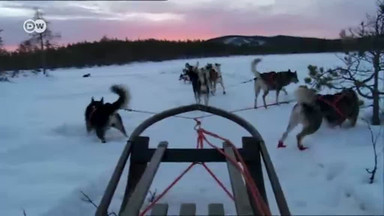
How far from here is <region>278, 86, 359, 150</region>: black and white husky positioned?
4.02 m

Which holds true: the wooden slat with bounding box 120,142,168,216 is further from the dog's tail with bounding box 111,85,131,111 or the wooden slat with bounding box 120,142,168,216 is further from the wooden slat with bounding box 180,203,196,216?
the dog's tail with bounding box 111,85,131,111

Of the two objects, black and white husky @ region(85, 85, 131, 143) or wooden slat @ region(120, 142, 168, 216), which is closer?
wooden slat @ region(120, 142, 168, 216)

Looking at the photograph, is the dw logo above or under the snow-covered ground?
above

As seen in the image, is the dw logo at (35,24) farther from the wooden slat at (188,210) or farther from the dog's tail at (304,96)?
the dog's tail at (304,96)

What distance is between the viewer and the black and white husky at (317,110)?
4.02m

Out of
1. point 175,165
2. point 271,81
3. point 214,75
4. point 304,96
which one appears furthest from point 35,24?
point 214,75

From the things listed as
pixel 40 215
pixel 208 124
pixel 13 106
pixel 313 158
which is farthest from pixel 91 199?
pixel 13 106

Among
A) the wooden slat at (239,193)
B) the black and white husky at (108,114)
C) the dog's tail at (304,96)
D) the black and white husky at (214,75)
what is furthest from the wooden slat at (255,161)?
the black and white husky at (214,75)

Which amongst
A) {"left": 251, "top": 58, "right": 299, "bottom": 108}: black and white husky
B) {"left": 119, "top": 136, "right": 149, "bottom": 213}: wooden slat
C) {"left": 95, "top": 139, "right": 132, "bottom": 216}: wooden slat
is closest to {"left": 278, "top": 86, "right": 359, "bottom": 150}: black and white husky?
{"left": 119, "top": 136, "right": 149, "bottom": 213}: wooden slat

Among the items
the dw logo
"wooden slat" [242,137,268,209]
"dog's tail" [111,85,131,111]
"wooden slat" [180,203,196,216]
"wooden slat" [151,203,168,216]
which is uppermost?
the dw logo

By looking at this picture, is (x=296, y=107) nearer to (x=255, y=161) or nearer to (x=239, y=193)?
(x=255, y=161)

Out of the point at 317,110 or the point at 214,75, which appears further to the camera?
the point at 214,75

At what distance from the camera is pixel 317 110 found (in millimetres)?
4156

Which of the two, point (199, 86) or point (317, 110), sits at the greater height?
point (317, 110)
